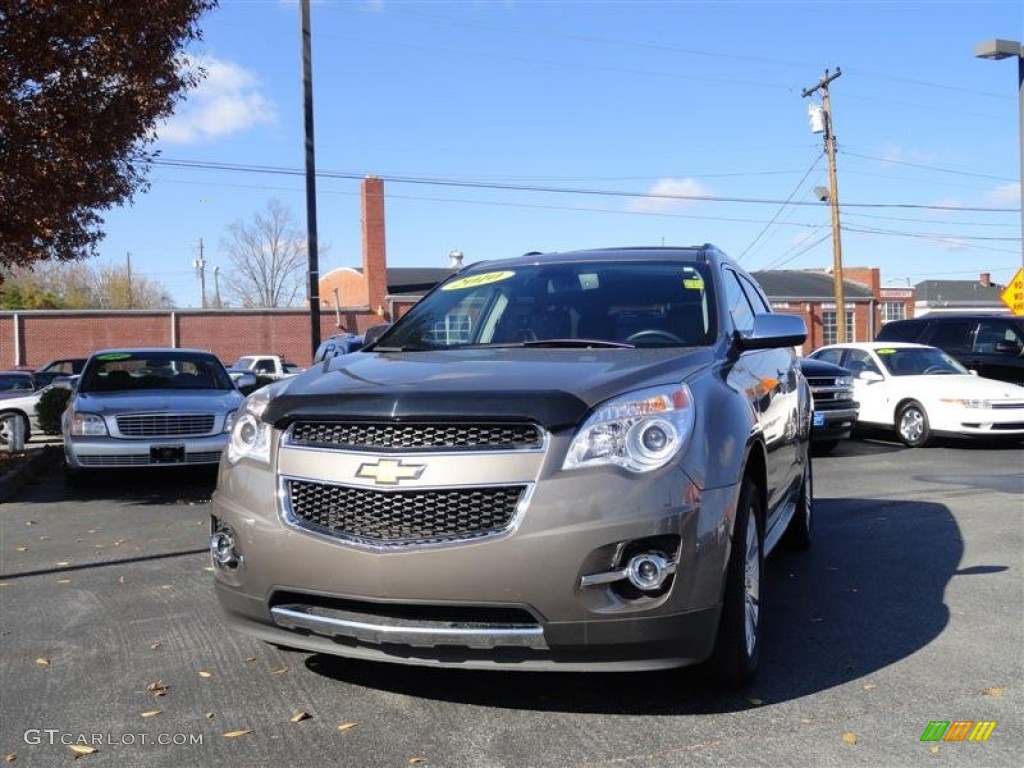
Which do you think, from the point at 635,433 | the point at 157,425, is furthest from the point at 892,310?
the point at 635,433

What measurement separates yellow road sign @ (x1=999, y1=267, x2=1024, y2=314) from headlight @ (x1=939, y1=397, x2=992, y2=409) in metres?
6.46

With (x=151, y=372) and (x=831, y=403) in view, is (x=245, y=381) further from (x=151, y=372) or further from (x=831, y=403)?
(x=831, y=403)

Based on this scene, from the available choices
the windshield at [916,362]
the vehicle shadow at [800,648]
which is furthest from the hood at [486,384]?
the windshield at [916,362]

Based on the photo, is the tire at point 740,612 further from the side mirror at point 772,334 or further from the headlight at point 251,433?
the headlight at point 251,433

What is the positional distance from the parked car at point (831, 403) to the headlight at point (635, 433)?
8.97 m

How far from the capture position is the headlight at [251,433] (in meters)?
3.63

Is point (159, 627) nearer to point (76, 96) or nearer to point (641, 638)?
point (641, 638)

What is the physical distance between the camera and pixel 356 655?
338 cm

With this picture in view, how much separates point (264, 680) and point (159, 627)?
1.13 m

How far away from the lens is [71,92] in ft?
29.7

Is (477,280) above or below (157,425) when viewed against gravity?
above

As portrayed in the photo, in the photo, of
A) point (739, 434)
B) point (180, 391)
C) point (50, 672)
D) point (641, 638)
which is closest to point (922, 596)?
point (739, 434)

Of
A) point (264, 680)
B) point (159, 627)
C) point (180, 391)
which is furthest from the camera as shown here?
point (180, 391)

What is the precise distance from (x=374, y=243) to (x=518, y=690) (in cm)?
4191
